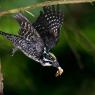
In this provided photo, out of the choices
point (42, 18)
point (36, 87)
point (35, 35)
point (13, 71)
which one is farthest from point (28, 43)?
point (36, 87)

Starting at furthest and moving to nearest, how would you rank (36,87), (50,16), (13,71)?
(36,87) → (13,71) → (50,16)

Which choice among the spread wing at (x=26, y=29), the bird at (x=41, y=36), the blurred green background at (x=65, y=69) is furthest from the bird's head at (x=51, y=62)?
the blurred green background at (x=65, y=69)

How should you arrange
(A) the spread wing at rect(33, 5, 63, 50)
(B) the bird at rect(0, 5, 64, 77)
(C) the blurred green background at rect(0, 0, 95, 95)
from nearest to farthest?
(B) the bird at rect(0, 5, 64, 77) < (A) the spread wing at rect(33, 5, 63, 50) < (C) the blurred green background at rect(0, 0, 95, 95)

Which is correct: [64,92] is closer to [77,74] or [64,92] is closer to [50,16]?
[77,74]

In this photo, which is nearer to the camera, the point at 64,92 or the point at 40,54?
the point at 40,54

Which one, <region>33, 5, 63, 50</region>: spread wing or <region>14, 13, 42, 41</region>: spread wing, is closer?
<region>14, 13, 42, 41</region>: spread wing

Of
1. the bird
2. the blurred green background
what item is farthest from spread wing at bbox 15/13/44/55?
the blurred green background

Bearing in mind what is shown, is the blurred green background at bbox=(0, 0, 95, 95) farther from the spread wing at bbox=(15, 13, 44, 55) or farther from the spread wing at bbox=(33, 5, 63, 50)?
the spread wing at bbox=(15, 13, 44, 55)

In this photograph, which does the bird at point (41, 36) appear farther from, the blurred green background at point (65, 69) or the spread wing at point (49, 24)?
the blurred green background at point (65, 69)

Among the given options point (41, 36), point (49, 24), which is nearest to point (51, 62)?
point (41, 36)
